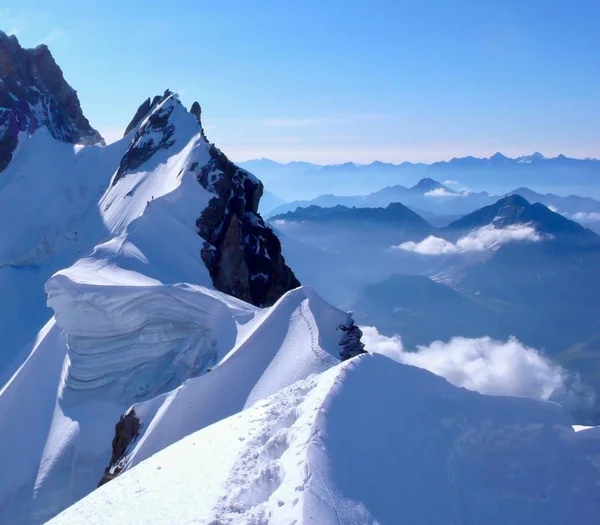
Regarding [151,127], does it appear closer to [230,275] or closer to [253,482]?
[230,275]

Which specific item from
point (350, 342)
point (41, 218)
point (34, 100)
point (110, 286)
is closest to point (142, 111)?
point (34, 100)

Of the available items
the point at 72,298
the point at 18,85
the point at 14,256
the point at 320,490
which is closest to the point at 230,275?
the point at 72,298

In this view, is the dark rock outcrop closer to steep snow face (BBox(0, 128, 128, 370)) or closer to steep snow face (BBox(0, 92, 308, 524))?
steep snow face (BBox(0, 92, 308, 524))

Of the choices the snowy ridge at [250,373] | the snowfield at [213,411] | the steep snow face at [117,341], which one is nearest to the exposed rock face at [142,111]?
the snowfield at [213,411]

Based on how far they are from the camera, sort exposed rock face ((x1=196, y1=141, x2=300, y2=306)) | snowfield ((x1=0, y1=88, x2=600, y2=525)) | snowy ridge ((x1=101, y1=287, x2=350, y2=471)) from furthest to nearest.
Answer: exposed rock face ((x1=196, y1=141, x2=300, y2=306))
snowy ridge ((x1=101, y1=287, x2=350, y2=471))
snowfield ((x1=0, y1=88, x2=600, y2=525))


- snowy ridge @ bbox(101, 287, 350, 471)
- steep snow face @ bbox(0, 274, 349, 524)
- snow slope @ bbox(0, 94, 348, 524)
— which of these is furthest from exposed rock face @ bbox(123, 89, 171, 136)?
snowy ridge @ bbox(101, 287, 350, 471)

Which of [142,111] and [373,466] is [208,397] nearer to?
[373,466]

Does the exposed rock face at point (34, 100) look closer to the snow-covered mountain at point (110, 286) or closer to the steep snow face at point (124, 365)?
the snow-covered mountain at point (110, 286)
